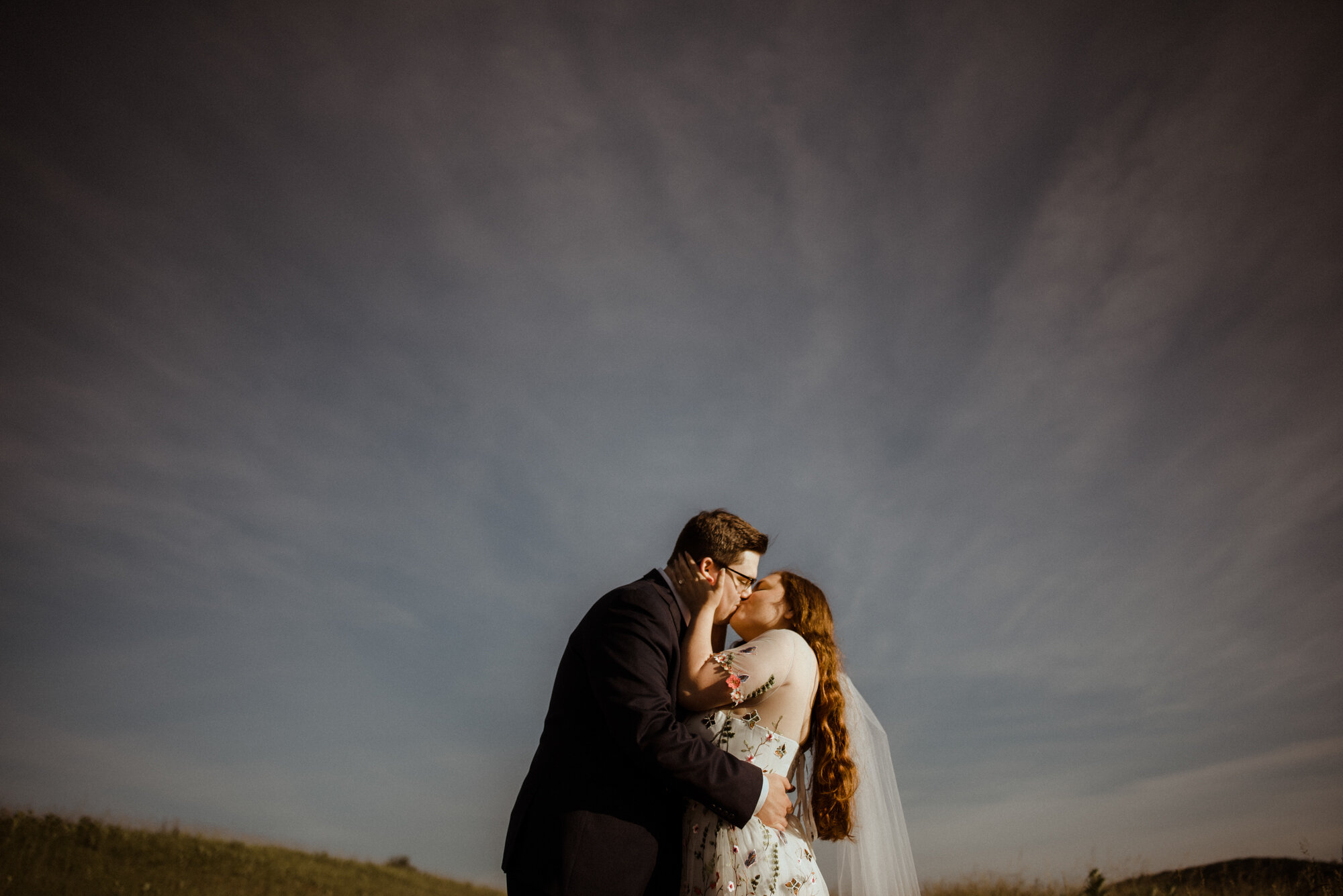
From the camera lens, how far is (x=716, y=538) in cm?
441

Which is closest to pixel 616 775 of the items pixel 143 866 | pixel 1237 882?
pixel 1237 882

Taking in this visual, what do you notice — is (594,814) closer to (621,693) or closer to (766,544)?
(621,693)

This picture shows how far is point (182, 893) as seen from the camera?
13.7 metres

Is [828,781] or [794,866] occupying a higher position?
[828,781]

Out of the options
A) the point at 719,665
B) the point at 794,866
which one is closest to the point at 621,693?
the point at 719,665

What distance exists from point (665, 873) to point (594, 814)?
66 cm

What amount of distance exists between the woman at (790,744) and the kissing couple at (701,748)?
0.01 meters

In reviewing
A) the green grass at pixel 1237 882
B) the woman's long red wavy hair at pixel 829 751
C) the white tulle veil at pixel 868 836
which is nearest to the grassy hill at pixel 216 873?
the green grass at pixel 1237 882

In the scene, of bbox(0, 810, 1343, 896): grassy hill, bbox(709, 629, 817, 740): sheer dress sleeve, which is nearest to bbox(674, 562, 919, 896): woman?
bbox(709, 629, 817, 740): sheer dress sleeve

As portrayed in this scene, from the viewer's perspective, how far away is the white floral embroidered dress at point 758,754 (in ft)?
12.9

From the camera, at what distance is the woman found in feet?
13.1

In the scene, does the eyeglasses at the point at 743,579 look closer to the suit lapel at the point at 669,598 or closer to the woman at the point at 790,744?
the woman at the point at 790,744

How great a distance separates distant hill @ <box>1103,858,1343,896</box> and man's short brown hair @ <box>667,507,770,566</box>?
7.15 m

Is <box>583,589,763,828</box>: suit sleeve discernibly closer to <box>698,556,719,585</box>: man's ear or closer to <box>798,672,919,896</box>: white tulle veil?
<box>698,556,719,585</box>: man's ear
